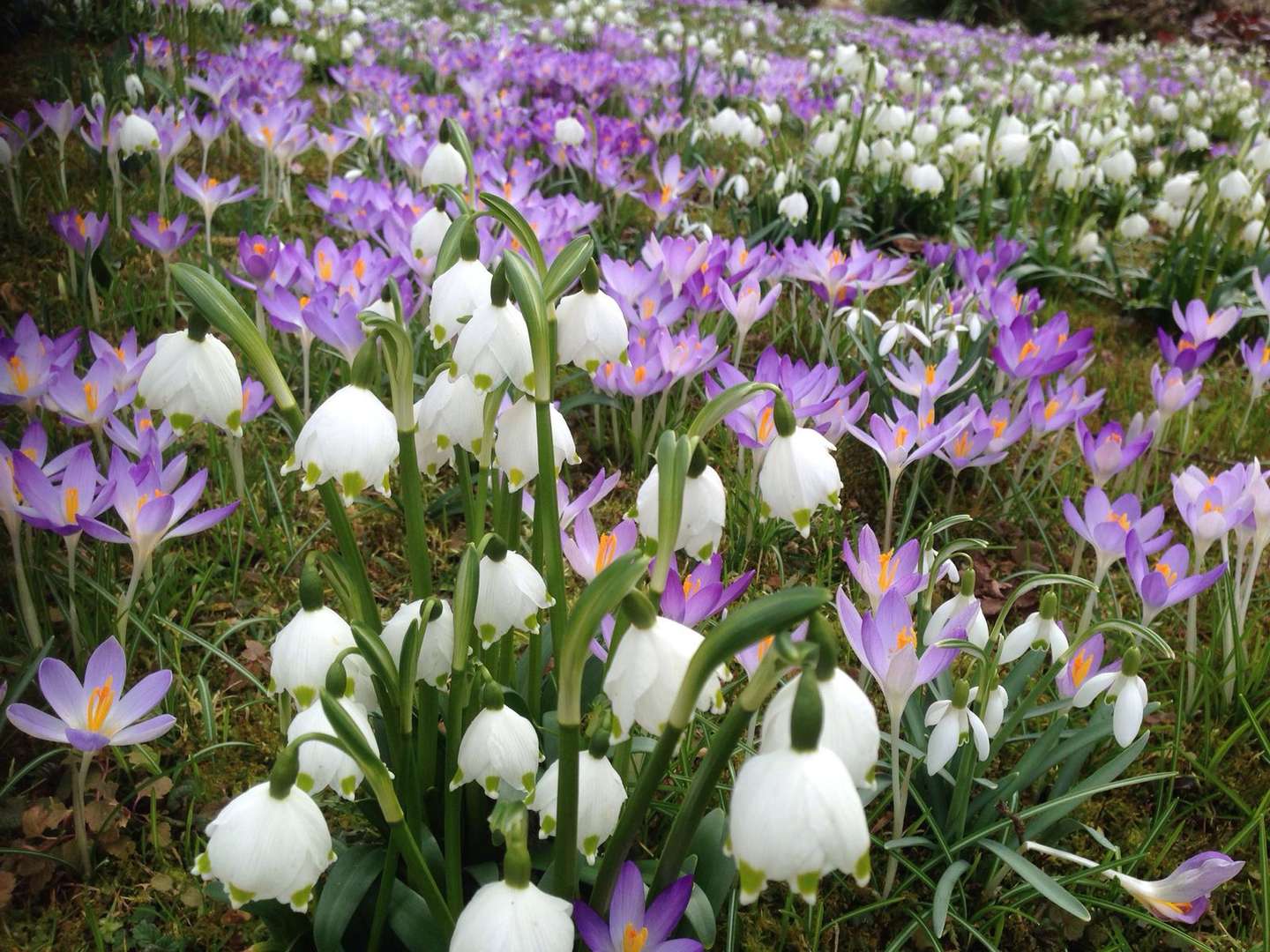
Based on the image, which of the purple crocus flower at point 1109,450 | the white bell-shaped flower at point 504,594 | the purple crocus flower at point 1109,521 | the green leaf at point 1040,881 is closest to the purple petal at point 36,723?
the white bell-shaped flower at point 504,594

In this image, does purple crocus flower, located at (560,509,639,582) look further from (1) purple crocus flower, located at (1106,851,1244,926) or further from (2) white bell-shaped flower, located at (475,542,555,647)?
(1) purple crocus flower, located at (1106,851,1244,926)

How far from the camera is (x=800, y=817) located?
27.9 inches

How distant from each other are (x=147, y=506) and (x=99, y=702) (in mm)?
290

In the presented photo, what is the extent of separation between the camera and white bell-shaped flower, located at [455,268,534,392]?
101cm

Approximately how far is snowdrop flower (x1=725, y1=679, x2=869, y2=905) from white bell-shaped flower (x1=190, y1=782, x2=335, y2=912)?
14.7 inches

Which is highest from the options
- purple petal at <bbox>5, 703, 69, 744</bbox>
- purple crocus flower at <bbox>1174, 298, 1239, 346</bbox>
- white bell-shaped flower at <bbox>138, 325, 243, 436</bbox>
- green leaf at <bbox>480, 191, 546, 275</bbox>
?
green leaf at <bbox>480, 191, 546, 275</bbox>

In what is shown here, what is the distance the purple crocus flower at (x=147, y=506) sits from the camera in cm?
147

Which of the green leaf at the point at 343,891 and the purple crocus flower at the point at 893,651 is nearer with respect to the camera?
the green leaf at the point at 343,891

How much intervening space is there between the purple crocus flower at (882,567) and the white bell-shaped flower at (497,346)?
0.64m

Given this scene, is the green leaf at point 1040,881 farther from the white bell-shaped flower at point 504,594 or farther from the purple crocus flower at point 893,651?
the white bell-shaped flower at point 504,594

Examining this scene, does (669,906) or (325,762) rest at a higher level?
(325,762)

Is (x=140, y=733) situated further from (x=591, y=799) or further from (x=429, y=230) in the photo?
(x=429, y=230)

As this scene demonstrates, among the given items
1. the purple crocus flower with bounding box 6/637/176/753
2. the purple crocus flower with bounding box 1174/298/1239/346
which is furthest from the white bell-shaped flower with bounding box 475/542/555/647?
the purple crocus flower with bounding box 1174/298/1239/346

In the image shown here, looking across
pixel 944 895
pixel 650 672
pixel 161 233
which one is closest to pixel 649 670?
pixel 650 672
